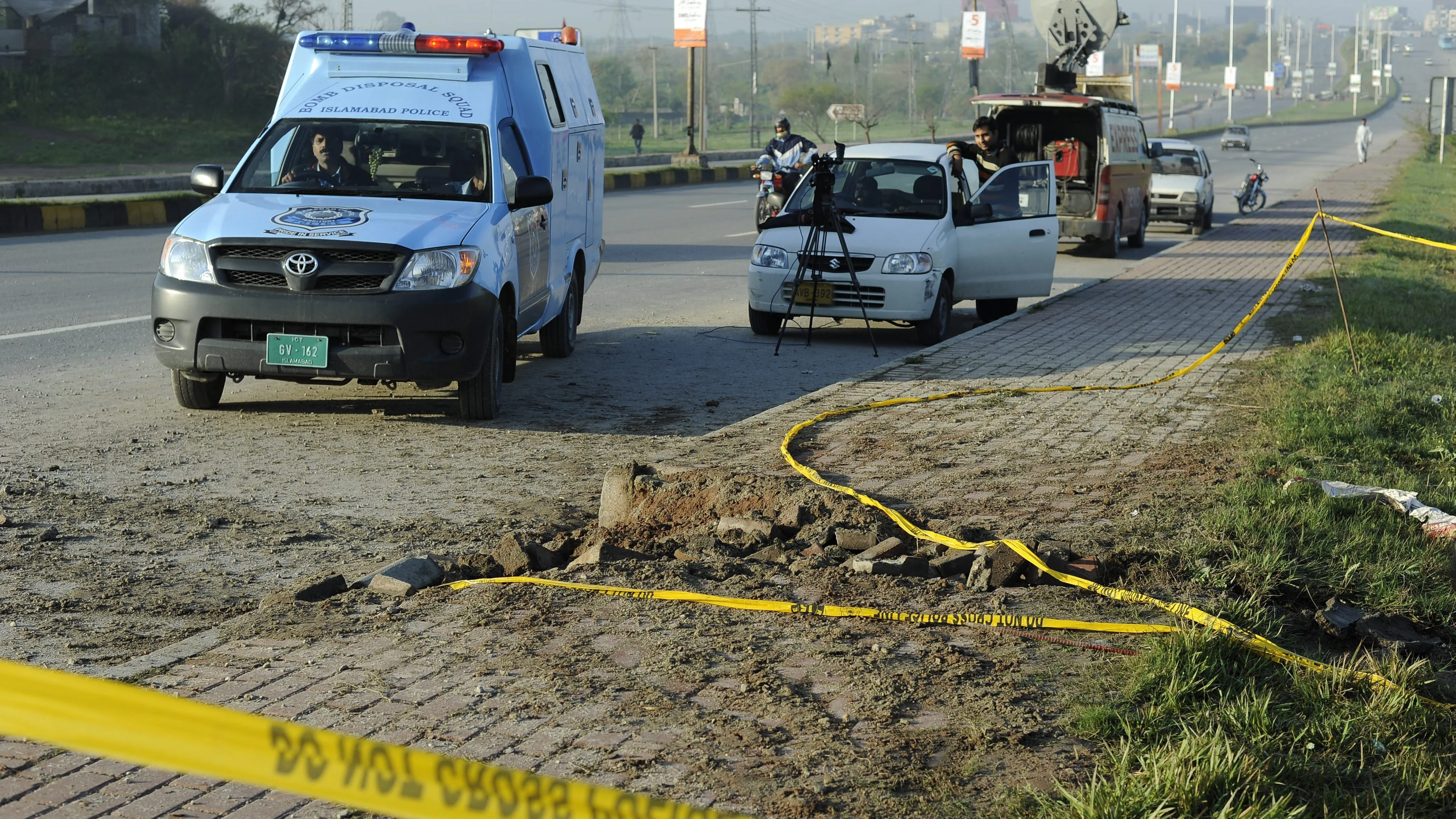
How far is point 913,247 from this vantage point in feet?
39.4

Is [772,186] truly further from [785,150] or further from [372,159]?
[372,159]

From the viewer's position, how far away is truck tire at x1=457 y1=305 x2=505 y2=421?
8250mm

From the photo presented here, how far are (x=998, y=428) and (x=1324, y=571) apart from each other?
2.90m

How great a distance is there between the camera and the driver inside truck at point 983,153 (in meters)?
13.4

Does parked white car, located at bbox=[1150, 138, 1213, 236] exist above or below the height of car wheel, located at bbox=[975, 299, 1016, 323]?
above

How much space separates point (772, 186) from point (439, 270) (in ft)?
42.2

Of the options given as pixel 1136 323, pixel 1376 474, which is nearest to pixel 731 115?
pixel 1136 323

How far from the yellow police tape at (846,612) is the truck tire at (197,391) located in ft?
13.8

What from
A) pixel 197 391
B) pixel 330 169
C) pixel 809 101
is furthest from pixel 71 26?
pixel 809 101

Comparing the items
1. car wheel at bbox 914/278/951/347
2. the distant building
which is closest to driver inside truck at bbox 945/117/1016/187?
car wheel at bbox 914/278/951/347

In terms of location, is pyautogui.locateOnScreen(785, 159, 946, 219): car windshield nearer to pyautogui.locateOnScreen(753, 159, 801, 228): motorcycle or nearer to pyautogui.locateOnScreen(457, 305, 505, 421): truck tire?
pyautogui.locateOnScreen(457, 305, 505, 421): truck tire

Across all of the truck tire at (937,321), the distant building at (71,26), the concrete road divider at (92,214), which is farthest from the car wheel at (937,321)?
the distant building at (71,26)

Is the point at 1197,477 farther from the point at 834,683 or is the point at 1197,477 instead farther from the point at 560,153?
the point at 560,153

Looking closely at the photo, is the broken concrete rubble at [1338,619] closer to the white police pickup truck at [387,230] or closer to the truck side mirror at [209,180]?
the white police pickup truck at [387,230]
